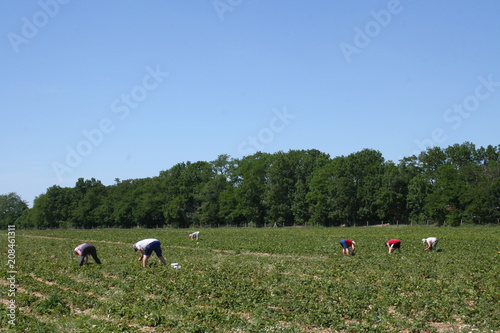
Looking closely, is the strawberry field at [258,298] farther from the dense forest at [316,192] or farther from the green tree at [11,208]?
the green tree at [11,208]

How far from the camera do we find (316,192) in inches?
3477

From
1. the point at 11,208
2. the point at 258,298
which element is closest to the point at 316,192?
the point at 258,298

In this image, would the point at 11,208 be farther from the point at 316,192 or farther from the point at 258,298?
the point at 258,298

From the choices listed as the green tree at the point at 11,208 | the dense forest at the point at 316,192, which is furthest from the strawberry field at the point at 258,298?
the green tree at the point at 11,208

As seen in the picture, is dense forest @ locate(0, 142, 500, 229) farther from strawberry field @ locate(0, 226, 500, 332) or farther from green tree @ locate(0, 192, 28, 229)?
strawberry field @ locate(0, 226, 500, 332)

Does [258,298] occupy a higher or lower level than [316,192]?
lower

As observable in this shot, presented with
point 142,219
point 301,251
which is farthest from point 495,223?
point 142,219

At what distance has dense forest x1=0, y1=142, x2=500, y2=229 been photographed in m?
75.8

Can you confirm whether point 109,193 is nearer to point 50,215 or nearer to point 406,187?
point 50,215

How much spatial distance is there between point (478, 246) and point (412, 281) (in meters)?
18.2

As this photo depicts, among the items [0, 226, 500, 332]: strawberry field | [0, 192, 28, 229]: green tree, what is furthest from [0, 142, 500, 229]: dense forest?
[0, 226, 500, 332]: strawberry field

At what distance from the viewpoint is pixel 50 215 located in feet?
454

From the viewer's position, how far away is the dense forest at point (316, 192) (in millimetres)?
75750

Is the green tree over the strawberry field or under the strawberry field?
over
